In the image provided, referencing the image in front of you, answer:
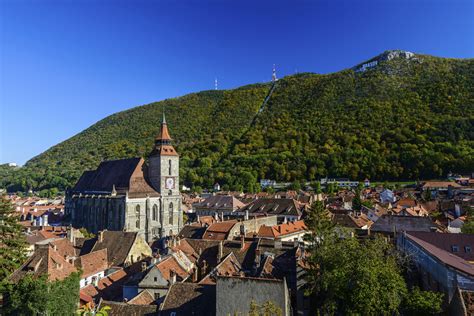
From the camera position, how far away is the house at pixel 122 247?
125 feet

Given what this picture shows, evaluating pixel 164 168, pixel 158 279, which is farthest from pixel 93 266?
pixel 164 168

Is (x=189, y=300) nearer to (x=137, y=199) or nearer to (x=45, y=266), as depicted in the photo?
(x=45, y=266)

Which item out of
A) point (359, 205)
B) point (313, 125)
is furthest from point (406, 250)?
point (313, 125)

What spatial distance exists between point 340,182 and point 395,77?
89.8m

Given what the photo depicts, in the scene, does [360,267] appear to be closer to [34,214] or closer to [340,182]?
[34,214]

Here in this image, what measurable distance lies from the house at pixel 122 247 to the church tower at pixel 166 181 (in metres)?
25.2

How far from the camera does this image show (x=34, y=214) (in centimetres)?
8338

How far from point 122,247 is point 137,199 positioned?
24.9 metres

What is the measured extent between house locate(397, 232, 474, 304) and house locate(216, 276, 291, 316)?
9.31 m

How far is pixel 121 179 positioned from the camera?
68688 mm

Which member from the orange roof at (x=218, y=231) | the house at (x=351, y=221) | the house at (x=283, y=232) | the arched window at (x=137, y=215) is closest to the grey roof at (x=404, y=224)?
the house at (x=351, y=221)

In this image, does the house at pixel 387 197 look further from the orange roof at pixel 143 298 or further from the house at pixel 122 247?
the orange roof at pixel 143 298

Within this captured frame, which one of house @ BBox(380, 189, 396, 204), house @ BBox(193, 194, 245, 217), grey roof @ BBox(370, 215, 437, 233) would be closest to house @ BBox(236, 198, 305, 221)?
house @ BBox(193, 194, 245, 217)

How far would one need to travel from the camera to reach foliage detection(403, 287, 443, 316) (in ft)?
64.0
